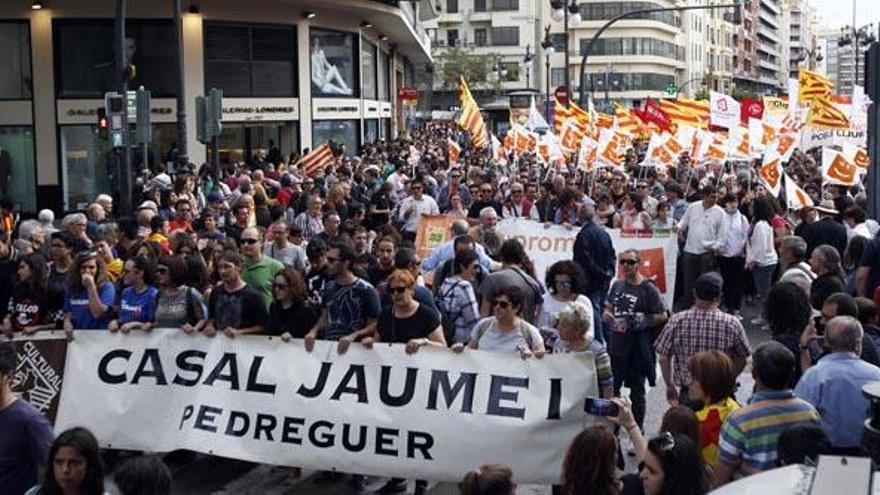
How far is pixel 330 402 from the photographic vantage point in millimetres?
8391

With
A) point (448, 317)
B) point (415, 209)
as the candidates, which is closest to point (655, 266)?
point (415, 209)

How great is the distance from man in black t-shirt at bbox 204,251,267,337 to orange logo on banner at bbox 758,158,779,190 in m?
10.9

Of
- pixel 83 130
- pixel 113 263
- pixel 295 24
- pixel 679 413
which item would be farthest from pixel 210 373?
pixel 295 24

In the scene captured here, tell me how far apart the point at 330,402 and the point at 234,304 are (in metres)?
1.38

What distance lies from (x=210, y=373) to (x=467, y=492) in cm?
413

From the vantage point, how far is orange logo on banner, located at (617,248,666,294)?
15477 millimetres

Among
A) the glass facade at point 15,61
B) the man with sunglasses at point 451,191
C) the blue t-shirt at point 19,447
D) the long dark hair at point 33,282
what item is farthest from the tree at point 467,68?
the blue t-shirt at point 19,447

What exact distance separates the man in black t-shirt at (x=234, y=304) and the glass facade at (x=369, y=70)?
3304 centimetres

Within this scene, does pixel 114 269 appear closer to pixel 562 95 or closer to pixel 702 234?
pixel 702 234

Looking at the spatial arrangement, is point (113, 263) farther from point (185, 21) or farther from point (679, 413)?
point (185, 21)

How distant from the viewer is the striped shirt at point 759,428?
19.4 feet

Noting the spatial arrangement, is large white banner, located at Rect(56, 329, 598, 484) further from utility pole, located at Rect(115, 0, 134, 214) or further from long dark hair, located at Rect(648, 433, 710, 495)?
utility pole, located at Rect(115, 0, 134, 214)

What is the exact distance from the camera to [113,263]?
11320 mm

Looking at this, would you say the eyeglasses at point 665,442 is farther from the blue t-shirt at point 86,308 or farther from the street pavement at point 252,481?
the blue t-shirt at point 86,308
